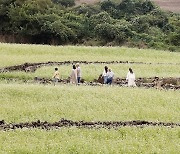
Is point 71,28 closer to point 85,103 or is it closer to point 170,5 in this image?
point 170,5

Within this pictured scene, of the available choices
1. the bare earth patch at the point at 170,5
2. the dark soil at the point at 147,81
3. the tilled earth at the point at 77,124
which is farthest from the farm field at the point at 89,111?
the bare earth patch at the point at 170,5

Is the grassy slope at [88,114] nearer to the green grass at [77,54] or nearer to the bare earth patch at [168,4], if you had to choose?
the green grass at [77,54]

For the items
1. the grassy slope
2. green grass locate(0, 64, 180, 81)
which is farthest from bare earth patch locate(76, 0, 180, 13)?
the grassy slope

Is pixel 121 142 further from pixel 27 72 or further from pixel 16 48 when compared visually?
pixel 16 48

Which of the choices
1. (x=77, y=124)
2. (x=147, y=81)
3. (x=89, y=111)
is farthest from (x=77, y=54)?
(x=77, y=124)

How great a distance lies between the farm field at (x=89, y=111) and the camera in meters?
21.6

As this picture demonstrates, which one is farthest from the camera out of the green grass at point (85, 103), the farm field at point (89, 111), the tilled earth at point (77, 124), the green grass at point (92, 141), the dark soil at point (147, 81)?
the dark soil at point (147, 81)

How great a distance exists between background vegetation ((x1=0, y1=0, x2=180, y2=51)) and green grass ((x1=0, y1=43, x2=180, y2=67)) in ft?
37.9

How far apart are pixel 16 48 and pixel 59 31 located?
13819mm

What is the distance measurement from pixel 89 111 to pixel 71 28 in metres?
43.6

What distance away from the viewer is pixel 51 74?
4225 centimetres

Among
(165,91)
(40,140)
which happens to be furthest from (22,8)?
(40,140)

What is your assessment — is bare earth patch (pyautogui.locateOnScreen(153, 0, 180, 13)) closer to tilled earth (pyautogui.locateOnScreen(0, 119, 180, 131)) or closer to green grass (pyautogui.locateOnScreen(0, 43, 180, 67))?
green grass (pyautogui.locateOnScreen(0, 43, 180, 67))

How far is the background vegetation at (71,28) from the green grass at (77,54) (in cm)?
1156
